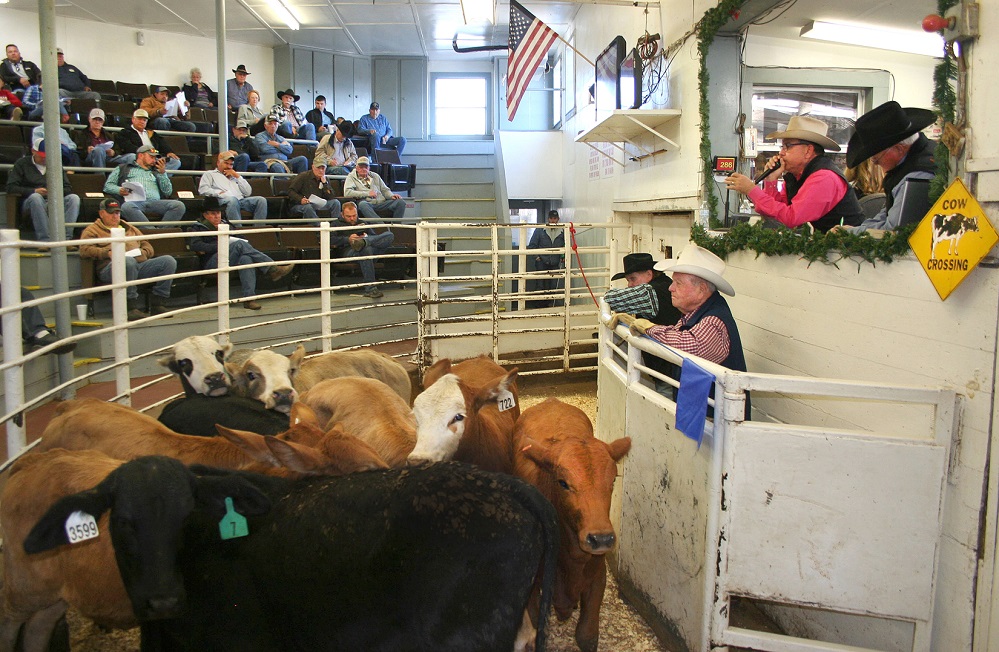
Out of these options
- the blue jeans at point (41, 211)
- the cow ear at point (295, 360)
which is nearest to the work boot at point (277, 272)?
the blue jeans at point (41, 211)

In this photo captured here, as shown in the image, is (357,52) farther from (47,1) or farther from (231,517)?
(231,517)

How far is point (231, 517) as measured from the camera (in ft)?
8.71

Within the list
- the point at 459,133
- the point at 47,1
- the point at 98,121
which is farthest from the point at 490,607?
the point at 459,133

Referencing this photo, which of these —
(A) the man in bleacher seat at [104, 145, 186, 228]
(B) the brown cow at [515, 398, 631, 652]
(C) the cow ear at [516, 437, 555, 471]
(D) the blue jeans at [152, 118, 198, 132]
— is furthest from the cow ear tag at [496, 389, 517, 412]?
(D) the blue jeans at [152, 118, 198, 132]

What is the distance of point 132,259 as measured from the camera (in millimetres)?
7695

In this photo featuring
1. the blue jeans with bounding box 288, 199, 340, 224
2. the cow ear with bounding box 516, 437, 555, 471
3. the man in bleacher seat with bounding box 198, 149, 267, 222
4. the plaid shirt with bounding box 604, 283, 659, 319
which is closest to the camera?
the cow ear with bounding box 516, 437, 555, 471

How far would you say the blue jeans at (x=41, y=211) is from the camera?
841 centimetres

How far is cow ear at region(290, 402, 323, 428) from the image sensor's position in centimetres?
415

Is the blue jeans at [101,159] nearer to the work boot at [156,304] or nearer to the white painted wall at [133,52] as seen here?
the work boot at [156,304]

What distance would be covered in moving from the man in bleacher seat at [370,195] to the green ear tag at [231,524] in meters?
9.59

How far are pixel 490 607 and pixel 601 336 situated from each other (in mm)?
2895

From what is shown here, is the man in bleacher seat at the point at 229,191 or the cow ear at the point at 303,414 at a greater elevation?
the man in bleacher seat at the point at 229,191

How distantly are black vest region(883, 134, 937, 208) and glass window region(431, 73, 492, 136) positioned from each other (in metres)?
18.0

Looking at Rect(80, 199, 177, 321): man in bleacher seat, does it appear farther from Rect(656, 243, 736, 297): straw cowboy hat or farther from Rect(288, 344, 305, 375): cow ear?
Rect(656, 243, 736, 297): straw cowboy hat
